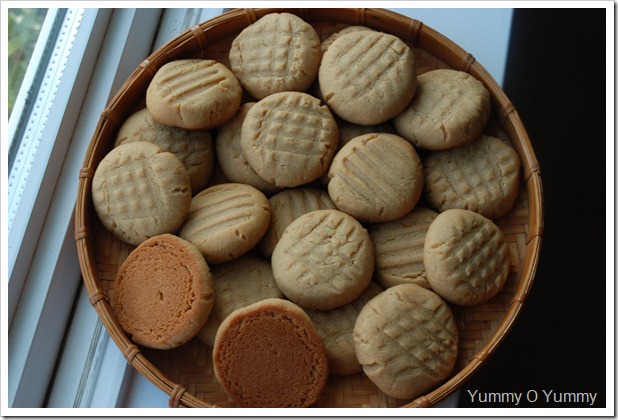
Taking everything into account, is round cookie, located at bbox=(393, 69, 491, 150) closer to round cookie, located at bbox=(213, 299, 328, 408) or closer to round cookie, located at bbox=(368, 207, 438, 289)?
round cookie, located at bbox=(368, 207, 438, 289)

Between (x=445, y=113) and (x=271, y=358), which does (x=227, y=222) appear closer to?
(x=271, y=358)

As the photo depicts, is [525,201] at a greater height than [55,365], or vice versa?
[525,201]

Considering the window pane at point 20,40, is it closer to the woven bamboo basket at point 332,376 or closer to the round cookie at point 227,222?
the woven bamboo basket at point 332,376

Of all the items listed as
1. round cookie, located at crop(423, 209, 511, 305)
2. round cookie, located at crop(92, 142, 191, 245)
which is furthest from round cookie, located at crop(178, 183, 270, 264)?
round cookie, located at crop(423, 209, 511, 305)

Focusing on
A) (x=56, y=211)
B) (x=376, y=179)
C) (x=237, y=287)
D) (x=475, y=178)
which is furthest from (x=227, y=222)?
(x=475, y=178)

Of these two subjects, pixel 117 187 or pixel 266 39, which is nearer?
pixel 117 187

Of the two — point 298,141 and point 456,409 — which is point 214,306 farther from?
point 456,409

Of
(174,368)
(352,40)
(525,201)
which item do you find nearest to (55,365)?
(174,368)
